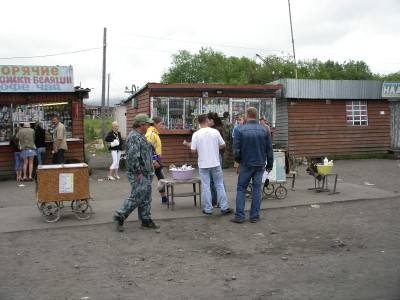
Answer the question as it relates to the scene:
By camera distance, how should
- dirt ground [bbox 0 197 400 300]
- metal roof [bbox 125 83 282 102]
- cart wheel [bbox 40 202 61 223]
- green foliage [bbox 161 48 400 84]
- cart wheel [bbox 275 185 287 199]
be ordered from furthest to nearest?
green foliage [bbox 161 48 400 84], metal roof [bbox 125 83 282 102], cart wheel [bbox 275 185 287 199], cart wheel [bbox 40 202 61 223], dirt ground [bbox 0 197 400 300]

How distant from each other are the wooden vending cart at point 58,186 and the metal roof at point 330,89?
11634 mm

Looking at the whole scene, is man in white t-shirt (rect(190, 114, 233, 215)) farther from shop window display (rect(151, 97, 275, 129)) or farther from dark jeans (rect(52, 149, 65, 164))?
shop window display (rect(151, 97, 275, 129))

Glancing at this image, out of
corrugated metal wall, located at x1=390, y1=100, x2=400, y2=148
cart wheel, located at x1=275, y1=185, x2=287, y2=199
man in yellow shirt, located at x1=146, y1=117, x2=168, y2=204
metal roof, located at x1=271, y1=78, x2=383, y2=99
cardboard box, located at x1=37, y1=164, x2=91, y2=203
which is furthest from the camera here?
corrugated metal wall, located at x1=390, y1=100, x2=400, y2=148

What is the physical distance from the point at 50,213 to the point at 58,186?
0.60 m

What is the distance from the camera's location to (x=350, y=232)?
23.9 ft

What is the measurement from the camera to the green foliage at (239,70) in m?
52.3

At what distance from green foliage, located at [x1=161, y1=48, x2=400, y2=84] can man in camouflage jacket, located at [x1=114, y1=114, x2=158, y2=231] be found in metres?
41.6

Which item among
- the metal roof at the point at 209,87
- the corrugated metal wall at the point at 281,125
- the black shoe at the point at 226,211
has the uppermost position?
the metal roof at the point at 209,87

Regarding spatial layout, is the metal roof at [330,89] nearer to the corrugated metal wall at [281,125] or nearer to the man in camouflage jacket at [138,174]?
the corrugated metal wall at [281,125]

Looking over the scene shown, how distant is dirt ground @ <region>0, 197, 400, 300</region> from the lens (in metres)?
4.84

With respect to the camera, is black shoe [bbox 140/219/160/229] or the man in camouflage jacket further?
black shoe [bbox 140/219/160/229]

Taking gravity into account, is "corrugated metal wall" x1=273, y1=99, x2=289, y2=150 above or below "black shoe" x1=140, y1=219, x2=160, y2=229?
above

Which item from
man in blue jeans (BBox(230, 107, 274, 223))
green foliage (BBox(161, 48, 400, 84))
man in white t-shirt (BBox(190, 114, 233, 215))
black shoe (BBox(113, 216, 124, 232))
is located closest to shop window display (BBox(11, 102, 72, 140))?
man in white t-shirt (BBox(190, 114, 233, 215))

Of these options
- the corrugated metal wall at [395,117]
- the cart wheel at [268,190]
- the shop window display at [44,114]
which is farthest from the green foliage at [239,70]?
the cart wheel at [268,190]
